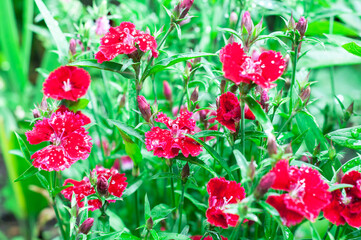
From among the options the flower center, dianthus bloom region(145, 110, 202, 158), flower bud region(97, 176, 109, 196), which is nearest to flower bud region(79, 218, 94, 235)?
flower bud region(97, 176, 109, 196)

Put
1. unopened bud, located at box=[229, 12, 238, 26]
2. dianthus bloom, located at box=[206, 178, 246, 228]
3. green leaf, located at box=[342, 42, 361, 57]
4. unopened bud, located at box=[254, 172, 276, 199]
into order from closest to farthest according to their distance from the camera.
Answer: unopened bud, located at box=[254, 172, 276, 199], dianthus bloom, located at box=[206, 178, 246, 228], green leaf, located at box=[342, 42, 361, 57], unopened bud, located at box=[229, 12, 238, 26]

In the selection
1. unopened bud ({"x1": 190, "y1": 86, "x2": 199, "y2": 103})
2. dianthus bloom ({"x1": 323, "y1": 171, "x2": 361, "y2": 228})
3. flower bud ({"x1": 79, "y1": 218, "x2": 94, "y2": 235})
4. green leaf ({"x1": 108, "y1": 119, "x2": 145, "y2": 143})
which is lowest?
flower bud ({"x1": 79, "y1": 218, "x2": 94, "y2": 235})

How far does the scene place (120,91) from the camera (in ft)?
3.30

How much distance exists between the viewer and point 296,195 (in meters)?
0.54

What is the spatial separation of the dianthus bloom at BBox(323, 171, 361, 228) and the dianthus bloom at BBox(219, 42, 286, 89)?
181 millimetres

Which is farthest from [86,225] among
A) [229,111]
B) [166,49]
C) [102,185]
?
[166,49]

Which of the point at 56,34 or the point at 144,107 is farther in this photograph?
the point at 56,34

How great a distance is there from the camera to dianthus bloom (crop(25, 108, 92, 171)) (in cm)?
68

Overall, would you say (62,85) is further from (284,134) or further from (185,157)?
(284,134)

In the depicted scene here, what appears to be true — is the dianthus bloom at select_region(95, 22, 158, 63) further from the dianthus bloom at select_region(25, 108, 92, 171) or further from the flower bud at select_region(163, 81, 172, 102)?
the flower bud at select_region(163, 81, 172, 102)

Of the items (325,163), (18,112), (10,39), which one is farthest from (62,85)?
(10,39)

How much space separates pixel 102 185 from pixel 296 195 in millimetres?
302

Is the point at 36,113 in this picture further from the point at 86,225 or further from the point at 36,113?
the point at 86,225

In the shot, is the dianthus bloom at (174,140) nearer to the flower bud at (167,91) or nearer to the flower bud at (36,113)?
the flower bud at (36,113)
